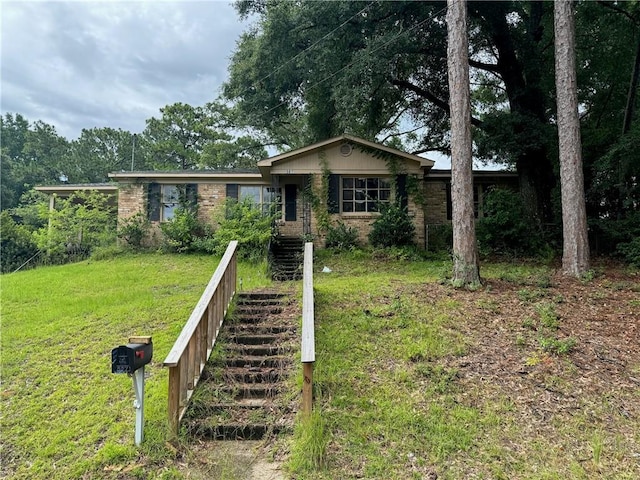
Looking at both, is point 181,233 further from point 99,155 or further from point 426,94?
point 99,155

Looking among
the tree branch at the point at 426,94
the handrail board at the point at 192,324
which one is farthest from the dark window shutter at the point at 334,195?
the handrail board at the point at 192,324

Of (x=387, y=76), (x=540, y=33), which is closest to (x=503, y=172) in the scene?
(x=540, y=33)

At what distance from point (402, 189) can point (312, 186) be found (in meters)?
3.17

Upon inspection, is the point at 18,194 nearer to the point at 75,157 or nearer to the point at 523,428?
the point at 75,157

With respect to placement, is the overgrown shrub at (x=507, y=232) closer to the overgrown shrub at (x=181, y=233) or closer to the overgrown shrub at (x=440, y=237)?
the overgrown shrub at (x=440, y=237)

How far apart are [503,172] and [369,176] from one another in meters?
5.65

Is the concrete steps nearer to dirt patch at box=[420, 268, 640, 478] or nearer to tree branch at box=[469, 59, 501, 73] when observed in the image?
dirt patch at box=[420, 268, 640, 478]

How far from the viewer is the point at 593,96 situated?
1380 cm

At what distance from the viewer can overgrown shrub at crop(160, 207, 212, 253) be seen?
13305 mm

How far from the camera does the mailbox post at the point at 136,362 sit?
127 inches

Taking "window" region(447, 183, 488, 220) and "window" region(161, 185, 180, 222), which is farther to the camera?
"window" region(447, 183, 488, 220)

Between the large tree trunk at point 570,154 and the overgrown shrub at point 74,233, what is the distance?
14312 millimetres

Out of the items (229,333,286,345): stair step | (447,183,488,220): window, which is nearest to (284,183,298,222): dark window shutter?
(447,183,488,220): window

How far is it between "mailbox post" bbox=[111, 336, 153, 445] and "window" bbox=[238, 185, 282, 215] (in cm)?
1096
